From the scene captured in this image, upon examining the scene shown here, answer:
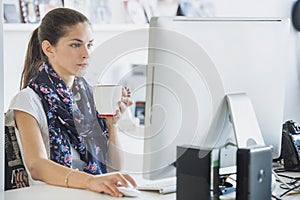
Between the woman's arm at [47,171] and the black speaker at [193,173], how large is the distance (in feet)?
0.75

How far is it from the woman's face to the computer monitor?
0.88 m

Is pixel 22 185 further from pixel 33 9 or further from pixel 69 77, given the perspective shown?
pixel 33 9

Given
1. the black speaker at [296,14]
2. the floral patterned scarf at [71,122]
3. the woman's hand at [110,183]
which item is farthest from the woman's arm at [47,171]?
the black speaker at [296,14]

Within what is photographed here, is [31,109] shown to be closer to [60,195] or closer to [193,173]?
[60,195]

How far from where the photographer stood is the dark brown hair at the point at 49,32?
7.61 feet

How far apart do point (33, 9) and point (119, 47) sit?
594 millimetres

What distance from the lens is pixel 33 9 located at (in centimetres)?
317

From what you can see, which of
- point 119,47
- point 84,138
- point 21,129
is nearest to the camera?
point 21,129

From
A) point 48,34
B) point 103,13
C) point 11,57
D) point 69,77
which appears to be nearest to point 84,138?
point 69,77

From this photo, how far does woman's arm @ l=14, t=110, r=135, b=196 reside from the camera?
1693 mm

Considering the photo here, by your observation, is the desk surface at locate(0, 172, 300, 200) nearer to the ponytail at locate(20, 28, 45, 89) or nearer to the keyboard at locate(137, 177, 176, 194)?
the keyboard at locate(137, 177, 176, 194)

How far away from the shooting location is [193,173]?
→ 4.91 ft

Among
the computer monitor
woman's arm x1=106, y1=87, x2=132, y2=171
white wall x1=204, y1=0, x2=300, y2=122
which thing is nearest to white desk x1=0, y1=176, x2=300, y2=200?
the computer monitor

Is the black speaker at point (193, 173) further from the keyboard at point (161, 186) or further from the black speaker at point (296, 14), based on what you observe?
the black speaker at point (296, 14)
